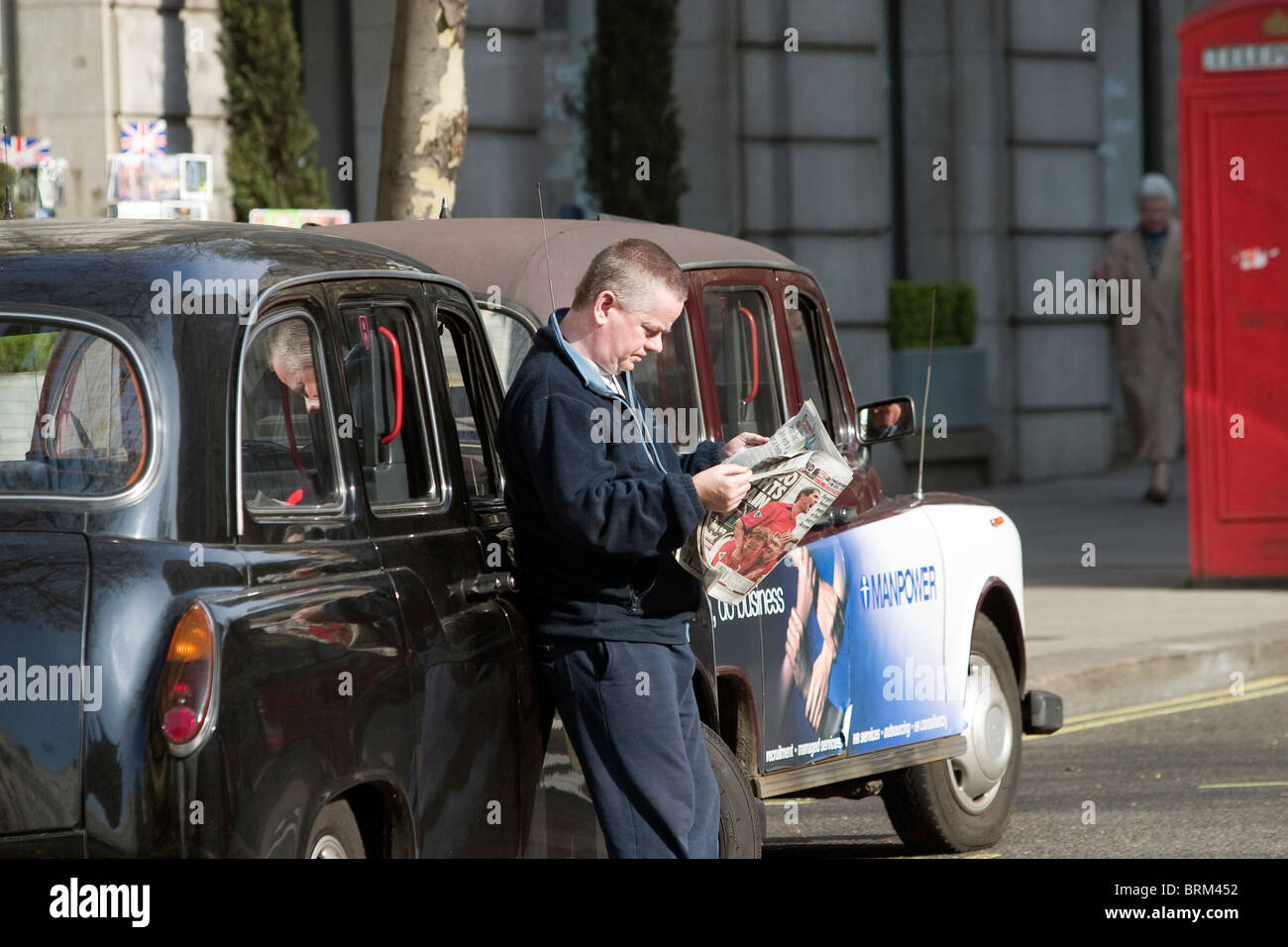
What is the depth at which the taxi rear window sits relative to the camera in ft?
13.2

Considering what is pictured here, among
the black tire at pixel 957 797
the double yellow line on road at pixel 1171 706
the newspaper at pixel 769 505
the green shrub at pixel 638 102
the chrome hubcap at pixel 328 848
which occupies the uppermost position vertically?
the green shrub at pixel 638 102

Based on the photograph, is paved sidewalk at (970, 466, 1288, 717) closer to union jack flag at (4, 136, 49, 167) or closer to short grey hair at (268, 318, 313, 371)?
union jack flag at (4, 136, 49, 167)

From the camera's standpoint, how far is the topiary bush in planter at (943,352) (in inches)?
740

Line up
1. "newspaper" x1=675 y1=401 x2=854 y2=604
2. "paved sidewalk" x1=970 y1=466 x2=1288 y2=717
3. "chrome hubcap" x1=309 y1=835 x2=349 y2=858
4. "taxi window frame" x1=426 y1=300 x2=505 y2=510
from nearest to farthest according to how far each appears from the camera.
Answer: "chrome hubcap" x1=309 y1=835 x2=349 y2=858
"newspaper" x1=675 y1=401 x2=854 y2=604
"taxi window frame" x1=426 y1=300 x2=505 y2=510
"paved sidewalk" x1=970 y1=466 x2=1288 y2=717

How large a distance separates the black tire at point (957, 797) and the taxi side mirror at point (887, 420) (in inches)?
34.2

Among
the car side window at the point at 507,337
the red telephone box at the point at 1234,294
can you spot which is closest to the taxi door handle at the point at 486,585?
the car side window at the point at 507,337

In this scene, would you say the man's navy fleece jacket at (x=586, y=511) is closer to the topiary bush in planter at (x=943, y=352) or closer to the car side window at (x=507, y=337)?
the car side window at (x=507, y=337)

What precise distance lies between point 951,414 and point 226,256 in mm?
15258

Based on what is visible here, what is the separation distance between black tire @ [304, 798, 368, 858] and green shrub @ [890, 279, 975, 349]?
48.1 feet

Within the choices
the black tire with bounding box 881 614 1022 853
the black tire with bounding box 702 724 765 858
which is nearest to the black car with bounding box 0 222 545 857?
the black tire with bounding box 702 724 765 858

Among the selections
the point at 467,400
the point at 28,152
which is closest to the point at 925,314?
the point at 28,152

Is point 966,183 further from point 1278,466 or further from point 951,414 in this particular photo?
point 1278,466

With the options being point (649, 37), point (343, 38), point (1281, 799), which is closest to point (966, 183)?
point (649, 37)

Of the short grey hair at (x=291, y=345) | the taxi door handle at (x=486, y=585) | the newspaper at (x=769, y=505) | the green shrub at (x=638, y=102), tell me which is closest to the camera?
the short grey hair at (x=291, y=345)
